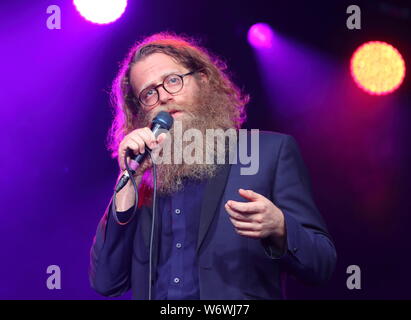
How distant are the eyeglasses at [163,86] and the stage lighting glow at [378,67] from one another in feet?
4.25

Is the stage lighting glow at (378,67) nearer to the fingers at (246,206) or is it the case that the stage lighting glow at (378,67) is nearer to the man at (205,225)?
the man at (205,225)

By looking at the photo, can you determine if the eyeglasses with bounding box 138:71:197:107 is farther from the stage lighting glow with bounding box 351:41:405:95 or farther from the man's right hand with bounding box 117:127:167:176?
the stage lighting glow with bounding box 351:41:405:95

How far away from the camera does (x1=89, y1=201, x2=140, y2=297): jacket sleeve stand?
214 cm

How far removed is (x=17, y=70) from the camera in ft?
10.2

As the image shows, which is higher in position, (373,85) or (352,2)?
(352,2)

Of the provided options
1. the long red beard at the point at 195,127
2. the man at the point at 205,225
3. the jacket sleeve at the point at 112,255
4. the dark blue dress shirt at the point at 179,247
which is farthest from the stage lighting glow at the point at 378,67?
the jacket sleeve at the point at 112,255

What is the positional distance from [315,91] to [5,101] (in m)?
1.80

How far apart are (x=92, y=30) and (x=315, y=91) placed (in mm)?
1357

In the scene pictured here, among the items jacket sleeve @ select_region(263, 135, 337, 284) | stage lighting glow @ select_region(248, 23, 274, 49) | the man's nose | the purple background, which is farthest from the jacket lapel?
stage lighting glow @ select_region(248, 23, 274, 49)

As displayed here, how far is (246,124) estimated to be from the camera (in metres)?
3.21

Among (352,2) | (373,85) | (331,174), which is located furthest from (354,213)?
(352,2)

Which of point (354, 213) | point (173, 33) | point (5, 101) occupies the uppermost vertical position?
point (173, 33)
